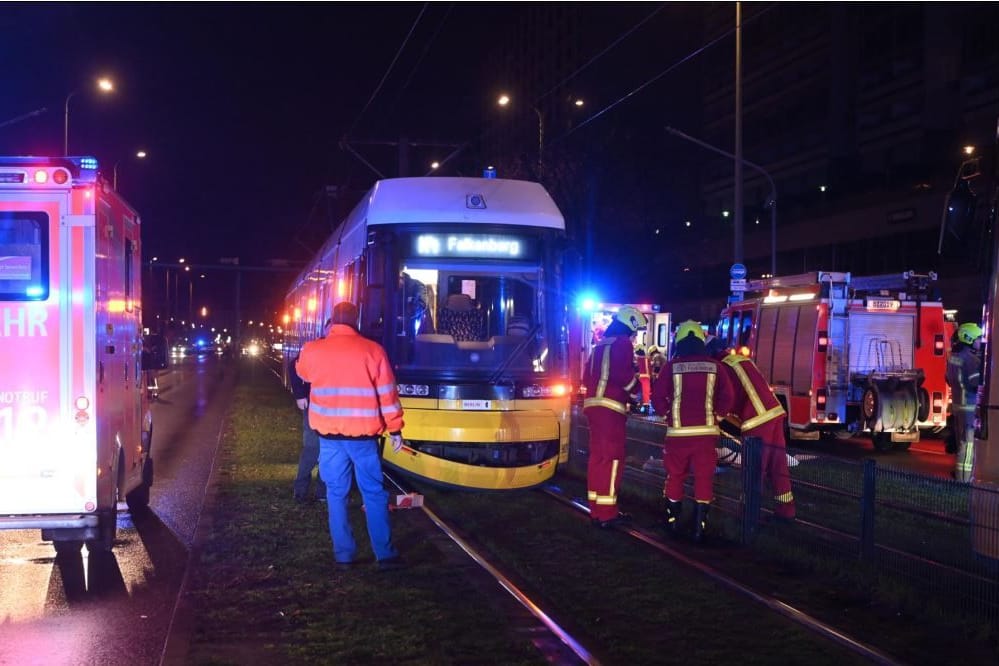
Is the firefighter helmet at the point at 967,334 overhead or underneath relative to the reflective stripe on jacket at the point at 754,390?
overhead

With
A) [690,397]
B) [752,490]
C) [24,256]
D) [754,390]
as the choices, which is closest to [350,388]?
[24,256]

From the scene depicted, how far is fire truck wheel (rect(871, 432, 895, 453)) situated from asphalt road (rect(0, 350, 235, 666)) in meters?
11.4

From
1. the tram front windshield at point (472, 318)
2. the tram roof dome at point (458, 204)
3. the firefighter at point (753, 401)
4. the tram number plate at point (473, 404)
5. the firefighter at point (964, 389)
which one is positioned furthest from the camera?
the firefighter at point (964, 389)

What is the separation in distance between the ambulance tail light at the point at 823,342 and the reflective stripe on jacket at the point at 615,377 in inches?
340

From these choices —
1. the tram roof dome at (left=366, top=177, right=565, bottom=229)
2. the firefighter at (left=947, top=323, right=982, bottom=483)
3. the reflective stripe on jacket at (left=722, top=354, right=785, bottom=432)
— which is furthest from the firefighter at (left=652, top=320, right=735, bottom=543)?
the firefighter at (left=947, top=323, right=982, bottom=483)

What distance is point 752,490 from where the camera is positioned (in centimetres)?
945

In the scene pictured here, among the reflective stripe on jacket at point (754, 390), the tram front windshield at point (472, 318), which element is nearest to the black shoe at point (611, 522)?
the reflective stripe on jacket at point (754, 390)

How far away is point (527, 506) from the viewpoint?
11.5 meters

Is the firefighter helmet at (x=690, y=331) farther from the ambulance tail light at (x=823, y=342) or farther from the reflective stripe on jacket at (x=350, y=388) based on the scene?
the ambulance tail light at (x=823, y=342)

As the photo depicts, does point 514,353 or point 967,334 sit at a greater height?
point 967,334

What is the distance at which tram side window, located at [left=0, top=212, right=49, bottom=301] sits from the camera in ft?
23.9

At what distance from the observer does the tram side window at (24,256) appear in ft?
23.9

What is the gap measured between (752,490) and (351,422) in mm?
3652

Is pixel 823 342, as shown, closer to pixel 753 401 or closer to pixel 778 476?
pixel 753 401
